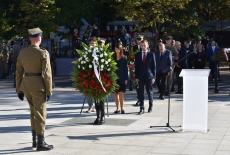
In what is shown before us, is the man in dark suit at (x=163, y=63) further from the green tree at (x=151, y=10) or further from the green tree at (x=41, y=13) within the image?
the green tree at (x=41, y=13)

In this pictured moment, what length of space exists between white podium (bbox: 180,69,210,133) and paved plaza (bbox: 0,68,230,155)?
0.73 feet

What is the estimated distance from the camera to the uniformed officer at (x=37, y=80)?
32.6 feet

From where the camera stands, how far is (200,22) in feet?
106

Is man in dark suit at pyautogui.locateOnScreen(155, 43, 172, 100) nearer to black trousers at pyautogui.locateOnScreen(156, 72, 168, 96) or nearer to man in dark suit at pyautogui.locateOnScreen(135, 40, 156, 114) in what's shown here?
black trousers at pyautogui.locateOnScreen(156, 72, 168, 96)

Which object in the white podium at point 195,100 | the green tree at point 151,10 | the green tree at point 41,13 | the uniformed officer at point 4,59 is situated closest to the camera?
the white podium at point 195,100

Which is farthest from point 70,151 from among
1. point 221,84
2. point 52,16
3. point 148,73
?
point 52,16

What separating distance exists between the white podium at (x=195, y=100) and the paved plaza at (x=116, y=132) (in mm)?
224

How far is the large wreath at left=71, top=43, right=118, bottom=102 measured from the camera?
1264cm

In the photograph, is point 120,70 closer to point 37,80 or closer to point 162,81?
point 162,81

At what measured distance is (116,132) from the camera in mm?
11836

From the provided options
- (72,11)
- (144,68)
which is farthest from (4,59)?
(144,68)

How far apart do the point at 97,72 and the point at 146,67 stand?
2.17m

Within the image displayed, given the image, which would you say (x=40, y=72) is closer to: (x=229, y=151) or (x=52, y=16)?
(x=229, y=151)

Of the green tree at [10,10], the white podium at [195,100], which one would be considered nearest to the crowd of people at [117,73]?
the white podium at [195,100]
